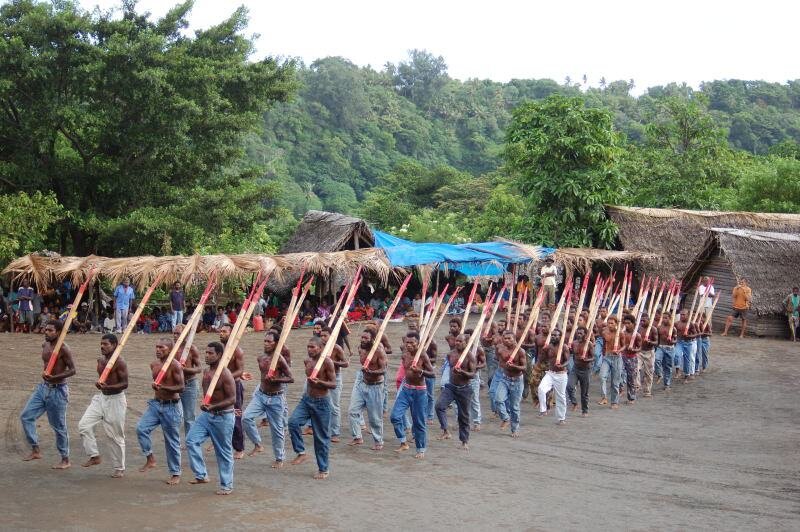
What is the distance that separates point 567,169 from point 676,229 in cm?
372

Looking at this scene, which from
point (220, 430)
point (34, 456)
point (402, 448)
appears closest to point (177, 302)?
point (402, 448)

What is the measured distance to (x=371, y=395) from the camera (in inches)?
465

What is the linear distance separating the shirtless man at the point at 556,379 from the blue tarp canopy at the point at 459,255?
10.2 metres

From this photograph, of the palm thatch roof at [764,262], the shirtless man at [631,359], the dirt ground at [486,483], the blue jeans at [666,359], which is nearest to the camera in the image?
the dirt ground at [486,483]

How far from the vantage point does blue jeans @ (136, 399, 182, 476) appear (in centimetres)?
957

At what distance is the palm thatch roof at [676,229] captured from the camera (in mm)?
27672

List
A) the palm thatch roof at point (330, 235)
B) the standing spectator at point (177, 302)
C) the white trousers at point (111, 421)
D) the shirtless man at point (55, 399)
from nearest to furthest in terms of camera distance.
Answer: the white trousers at point (111, 421) → the shirtless man at point (55, 399) → the standing spectator at point (177, 302) → the palm thatch roof at point (330, 235)

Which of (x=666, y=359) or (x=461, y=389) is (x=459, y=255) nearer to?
(x=666, y=359)

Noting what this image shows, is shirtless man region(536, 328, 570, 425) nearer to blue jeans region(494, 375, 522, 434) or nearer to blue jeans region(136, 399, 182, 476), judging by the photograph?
blue jeans region(494, 375, 522, 434)

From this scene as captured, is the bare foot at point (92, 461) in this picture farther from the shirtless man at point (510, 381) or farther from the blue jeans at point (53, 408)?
the shirtless man at point (510, 381)

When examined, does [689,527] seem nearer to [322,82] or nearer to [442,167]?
[442,167]

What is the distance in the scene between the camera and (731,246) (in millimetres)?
24797

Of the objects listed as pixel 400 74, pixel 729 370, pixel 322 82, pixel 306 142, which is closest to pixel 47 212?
pixel 729 370

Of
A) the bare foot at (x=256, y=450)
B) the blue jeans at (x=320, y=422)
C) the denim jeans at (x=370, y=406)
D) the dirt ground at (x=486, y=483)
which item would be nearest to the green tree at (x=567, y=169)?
the dirt ground at (x=486, y=483)
